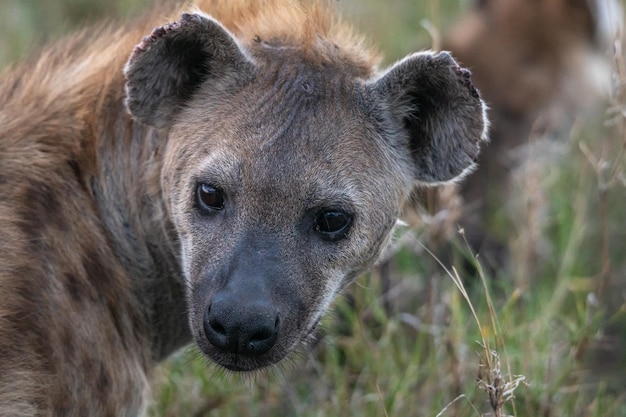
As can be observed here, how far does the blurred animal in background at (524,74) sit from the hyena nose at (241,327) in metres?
3.40

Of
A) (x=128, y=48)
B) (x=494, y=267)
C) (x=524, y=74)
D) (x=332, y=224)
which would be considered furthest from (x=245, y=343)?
(x=524, y=74)

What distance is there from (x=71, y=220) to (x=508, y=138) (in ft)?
12.1

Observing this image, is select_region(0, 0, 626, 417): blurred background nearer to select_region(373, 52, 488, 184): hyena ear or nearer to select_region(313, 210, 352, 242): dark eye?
select_region(373, 52, 488, 184): hyena ear

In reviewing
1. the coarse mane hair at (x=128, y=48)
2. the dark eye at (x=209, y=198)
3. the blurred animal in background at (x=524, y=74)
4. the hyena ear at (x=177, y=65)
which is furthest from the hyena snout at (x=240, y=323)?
the blurred animal in background at (x=524, y=74)

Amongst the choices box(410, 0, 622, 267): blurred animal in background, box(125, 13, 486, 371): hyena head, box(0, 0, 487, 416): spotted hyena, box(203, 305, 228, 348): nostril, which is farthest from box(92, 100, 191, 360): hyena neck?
box(410, 0, 622, 267): blurred animal in background

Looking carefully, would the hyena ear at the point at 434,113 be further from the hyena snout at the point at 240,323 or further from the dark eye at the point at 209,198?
the hyena snout at the point at 240,323

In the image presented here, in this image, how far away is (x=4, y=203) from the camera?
104 inches

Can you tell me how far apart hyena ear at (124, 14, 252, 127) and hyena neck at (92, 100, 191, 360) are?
0.11m

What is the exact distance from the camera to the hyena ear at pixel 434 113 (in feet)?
8.87

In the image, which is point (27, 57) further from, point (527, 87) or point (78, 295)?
point (527, 87)

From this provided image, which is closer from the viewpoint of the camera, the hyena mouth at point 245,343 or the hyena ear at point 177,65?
the hyena mouth at point 245,343

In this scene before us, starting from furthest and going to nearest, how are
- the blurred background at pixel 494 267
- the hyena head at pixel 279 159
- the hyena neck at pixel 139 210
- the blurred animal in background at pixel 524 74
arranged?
1. the blurred animal in background at pixel 524 74
2. the blurred background at pixel 494 267
3. the hyena neck at pixel 139 210
4. the hyena head at pixel 279 159

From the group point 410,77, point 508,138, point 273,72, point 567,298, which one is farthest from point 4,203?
point 508,138

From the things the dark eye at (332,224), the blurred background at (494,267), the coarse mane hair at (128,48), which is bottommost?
the blurred background at (494,267)
